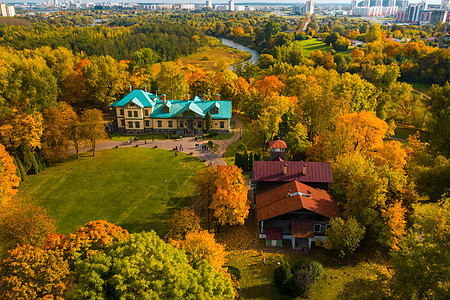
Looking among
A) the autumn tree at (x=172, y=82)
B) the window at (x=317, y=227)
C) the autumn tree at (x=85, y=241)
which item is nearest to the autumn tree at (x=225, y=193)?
the window at (x=317, y=227)

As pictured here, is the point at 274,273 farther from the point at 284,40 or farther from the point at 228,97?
the point at 284,40

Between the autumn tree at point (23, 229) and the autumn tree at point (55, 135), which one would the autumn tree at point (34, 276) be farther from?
the autumn tree at point (55, 135)

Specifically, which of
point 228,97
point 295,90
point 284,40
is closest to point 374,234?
point 295,90

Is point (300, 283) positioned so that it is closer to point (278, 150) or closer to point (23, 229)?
point (278, 150)

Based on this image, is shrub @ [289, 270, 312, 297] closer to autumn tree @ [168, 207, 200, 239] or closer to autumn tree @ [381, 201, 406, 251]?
autumn tree @ [381, 201, 406, 251]

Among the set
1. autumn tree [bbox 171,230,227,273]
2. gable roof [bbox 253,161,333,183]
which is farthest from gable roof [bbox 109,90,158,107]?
autumn tree [bbox 171,230,227,273]

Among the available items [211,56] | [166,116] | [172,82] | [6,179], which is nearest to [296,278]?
[6,179]

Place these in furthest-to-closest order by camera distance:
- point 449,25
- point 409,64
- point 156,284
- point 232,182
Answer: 1. point 449,25
2. point 409,64
3. point 232,182
4. point 156,284
